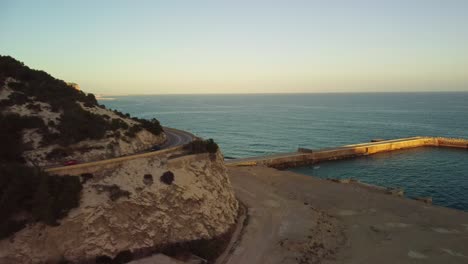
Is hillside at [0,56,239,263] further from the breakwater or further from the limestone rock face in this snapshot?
the breakwater

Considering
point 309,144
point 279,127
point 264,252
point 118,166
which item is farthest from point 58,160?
point 279,127

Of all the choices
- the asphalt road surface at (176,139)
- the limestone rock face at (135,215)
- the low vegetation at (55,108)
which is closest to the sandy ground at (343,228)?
the limestone rock face at (135,215)

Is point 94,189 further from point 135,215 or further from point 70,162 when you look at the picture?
point 70,162

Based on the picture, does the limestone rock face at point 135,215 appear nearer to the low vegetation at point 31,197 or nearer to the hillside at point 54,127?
the low vegetation at point 31,197

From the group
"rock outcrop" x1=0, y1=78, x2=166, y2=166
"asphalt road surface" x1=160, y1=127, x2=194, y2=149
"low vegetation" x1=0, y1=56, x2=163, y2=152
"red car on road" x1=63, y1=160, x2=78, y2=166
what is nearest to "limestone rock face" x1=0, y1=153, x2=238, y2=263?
"red car on road" x1=63, y1=160, x2=78, y2=166

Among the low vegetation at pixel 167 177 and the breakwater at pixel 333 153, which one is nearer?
the low vegetation at pixel 167 177

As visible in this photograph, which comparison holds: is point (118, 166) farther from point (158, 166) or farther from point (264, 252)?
point (264, 252)
